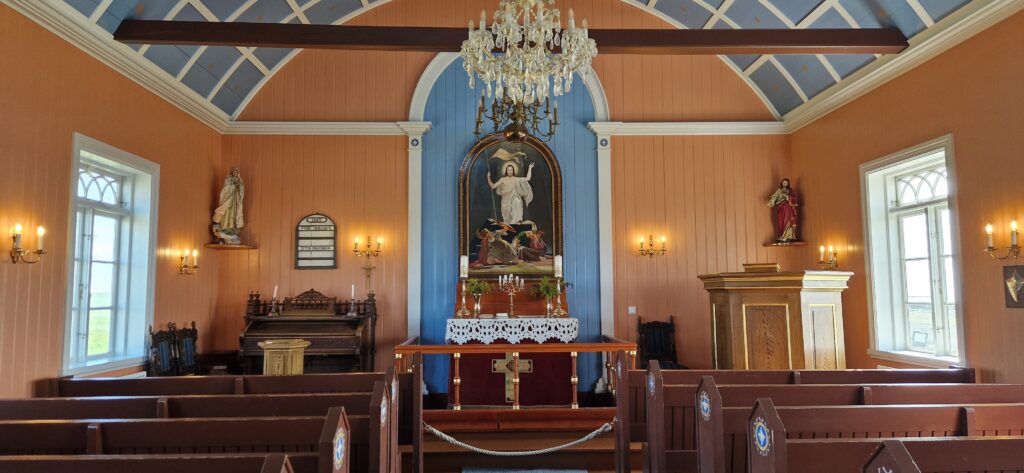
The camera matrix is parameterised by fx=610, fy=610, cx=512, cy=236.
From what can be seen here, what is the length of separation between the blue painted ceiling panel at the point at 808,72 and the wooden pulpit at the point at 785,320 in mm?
3369

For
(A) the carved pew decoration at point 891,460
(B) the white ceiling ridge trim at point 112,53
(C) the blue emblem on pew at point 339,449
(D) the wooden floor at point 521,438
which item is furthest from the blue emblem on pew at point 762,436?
(B) the white ceiling ridge trim at point 112,53

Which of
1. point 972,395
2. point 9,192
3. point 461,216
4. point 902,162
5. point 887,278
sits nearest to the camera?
point 972,395

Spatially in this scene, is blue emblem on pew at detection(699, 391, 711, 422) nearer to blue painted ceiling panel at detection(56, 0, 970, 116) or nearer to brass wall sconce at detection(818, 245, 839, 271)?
blue painted ceiling panel at detection(56, 0, 970, 116)

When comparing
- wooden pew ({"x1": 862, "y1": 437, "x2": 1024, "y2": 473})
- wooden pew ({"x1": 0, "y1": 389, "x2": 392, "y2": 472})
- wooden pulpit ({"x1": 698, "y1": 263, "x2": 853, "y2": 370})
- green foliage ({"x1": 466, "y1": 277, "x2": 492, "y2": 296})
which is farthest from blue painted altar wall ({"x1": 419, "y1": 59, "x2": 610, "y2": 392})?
wooden pew ({"x1": 862, "y1": 437, "x2": 1024, "y2": 473})

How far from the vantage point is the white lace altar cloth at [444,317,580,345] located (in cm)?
774

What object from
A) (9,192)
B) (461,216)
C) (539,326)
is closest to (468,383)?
(539,326)

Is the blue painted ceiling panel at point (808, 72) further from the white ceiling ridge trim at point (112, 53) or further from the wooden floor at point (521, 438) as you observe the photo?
the white ceiling ridge trim at point (112, 53)

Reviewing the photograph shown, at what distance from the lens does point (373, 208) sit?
9219 millimetres

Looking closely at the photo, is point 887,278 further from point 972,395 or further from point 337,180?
point 337,180

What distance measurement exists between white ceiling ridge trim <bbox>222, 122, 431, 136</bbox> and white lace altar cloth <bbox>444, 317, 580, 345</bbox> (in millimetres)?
3180

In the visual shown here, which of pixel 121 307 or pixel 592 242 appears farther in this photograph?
pixel 592 242

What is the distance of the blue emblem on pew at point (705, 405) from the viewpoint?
3111 mm

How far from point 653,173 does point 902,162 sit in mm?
3419

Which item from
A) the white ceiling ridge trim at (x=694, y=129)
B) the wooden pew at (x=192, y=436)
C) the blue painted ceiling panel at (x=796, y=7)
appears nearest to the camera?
the wooden pew at (x=192, y=436)
